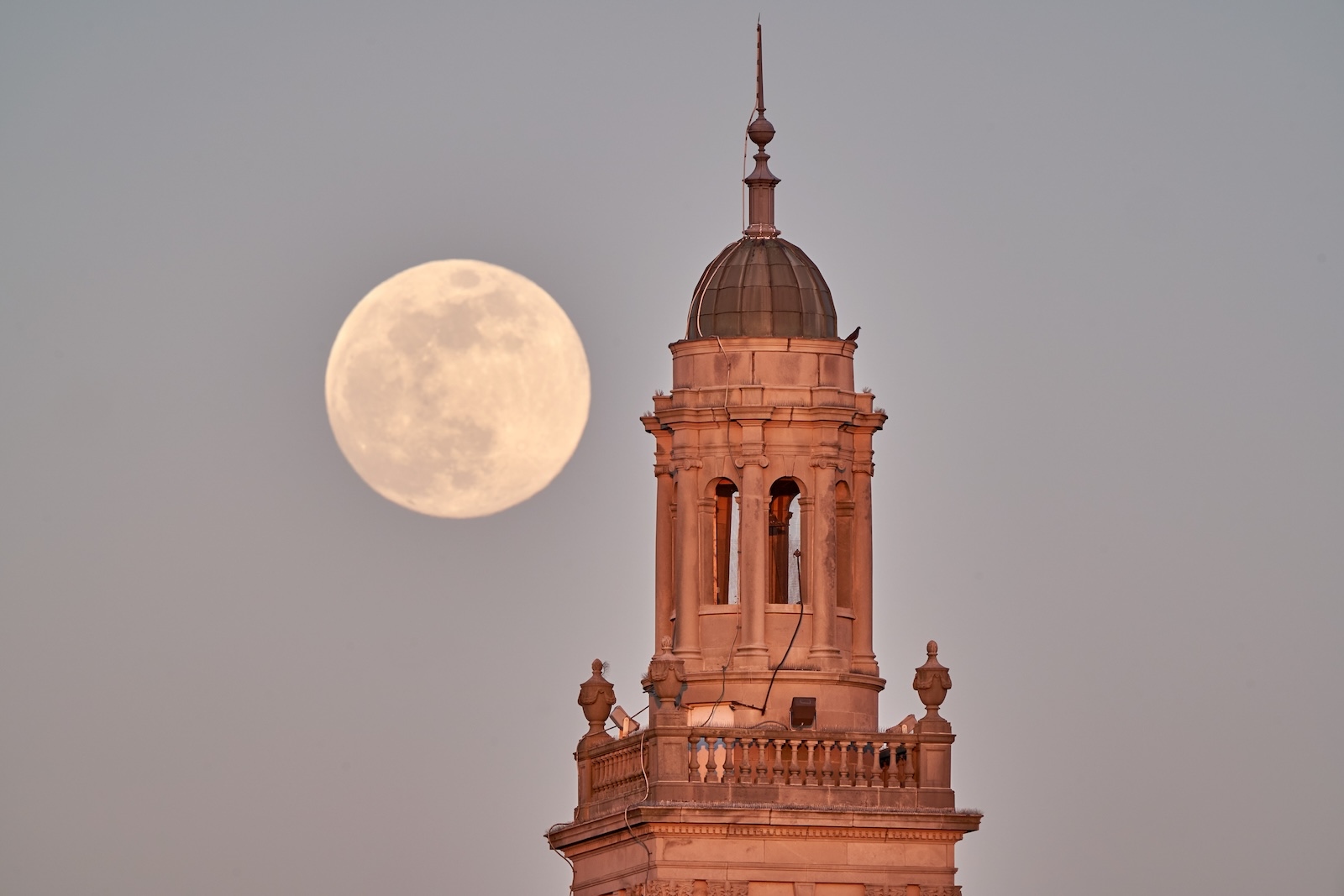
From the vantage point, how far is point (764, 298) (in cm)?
9644

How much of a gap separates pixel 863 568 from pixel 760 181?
7400 mm

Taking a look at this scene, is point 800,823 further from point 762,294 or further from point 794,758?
point 762,294

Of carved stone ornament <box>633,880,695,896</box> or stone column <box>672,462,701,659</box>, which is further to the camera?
stone column <box>672,462,701,659</box>

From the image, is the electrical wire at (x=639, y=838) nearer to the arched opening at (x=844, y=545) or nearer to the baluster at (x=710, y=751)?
the baluster at (x=710, y=751)

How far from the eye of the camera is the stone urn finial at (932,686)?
308 feet

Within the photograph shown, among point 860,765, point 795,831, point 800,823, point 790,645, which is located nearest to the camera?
point 800,823

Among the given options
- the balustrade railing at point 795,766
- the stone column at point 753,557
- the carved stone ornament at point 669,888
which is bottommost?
the carved stone ornament at point 669,888

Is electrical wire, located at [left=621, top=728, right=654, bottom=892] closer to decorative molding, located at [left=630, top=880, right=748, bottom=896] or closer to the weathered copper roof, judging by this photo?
decorative molding, located at [left=630, top=880, right=748, bottom=896]

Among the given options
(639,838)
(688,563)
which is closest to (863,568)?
(688,563)

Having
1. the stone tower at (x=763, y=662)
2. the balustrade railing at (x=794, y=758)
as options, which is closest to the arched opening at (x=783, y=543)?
the stone tower at (x=763, y=662)

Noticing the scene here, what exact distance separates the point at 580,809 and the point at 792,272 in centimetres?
1019

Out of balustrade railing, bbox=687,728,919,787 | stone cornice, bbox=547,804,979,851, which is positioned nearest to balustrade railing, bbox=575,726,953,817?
balustrade railing, bbox=687,728,919,787

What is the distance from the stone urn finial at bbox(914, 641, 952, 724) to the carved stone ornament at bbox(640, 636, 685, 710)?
4.07 meters

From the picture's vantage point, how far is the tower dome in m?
96.2
